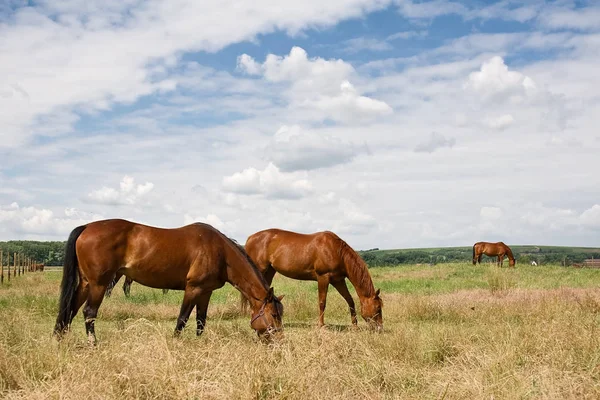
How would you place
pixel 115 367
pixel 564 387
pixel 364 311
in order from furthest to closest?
1. pixel 364 311
2. pixel 115 367
3. pixel 564 387

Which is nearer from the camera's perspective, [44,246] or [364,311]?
[364,311]

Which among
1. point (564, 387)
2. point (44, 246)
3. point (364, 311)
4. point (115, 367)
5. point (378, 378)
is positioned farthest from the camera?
point (44, 246)

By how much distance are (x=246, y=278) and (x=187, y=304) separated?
0.99m

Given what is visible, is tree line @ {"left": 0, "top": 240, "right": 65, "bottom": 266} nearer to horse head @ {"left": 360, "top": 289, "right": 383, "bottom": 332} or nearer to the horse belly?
the horse belly

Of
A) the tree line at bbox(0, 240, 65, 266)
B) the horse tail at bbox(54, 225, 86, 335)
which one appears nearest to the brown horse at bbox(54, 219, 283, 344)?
the horse tail at bbox(54, 225, 86, 335)

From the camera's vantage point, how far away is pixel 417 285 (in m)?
19.8

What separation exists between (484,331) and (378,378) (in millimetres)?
3608

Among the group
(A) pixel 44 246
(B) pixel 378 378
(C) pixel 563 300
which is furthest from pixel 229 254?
(A) pixel 44 246

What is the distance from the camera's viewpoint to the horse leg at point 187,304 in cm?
816

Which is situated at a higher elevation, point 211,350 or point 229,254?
point 229,254

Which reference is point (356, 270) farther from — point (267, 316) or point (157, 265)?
point (157, 265)

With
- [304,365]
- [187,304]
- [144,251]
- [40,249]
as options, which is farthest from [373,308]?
[40,249]

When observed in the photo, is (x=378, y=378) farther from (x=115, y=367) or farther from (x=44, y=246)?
(x=44, y=246)

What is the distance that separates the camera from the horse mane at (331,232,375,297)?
412 inches
